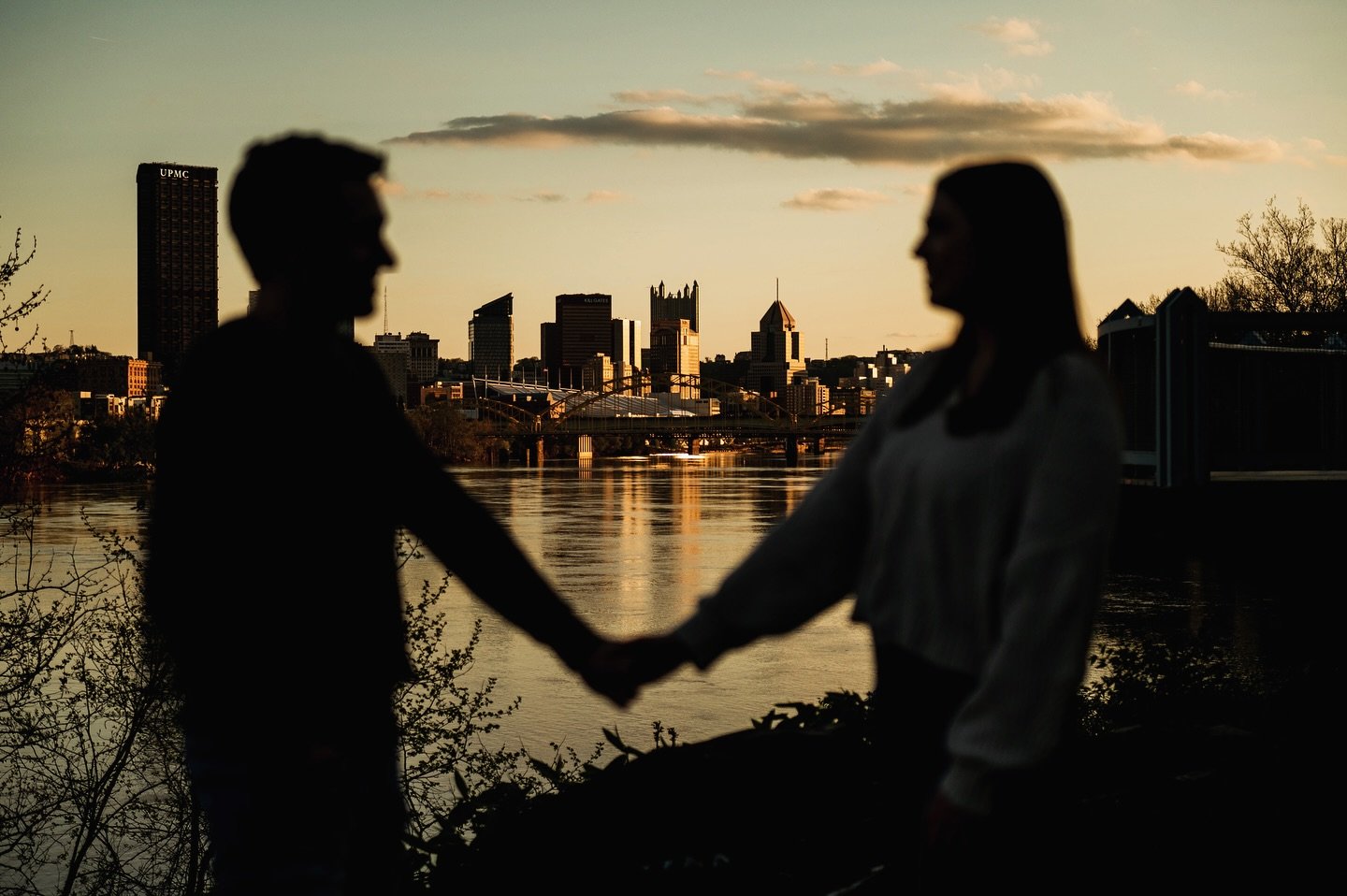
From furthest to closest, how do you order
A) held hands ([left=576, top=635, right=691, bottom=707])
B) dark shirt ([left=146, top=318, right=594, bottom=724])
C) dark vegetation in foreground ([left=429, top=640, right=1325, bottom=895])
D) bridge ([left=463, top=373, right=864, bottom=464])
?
bridge ([left=463, top=373, right=864, bottom=464]), dark vegetation in foreground ([left=429, top=640, right=1325, bottom=895]), held hands ([left=576, top=635, right=691, bottom=707]), dark shirt ([left=146, top=318, right=594, bottom=724])

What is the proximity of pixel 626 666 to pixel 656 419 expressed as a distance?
305 feet

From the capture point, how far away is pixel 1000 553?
1.71m

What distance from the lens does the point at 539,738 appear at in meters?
15.9

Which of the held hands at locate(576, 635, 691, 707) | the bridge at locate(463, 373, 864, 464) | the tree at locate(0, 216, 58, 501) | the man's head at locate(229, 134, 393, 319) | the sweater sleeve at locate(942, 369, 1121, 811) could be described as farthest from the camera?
the bridge at locate(463, 373, 864, 464)

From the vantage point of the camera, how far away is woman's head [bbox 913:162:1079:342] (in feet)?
5.74

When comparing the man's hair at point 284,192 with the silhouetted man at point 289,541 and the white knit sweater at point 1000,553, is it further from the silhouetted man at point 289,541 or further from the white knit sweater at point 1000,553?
the white knit sweater at point 1000,553

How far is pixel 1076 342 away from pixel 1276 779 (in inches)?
96.9

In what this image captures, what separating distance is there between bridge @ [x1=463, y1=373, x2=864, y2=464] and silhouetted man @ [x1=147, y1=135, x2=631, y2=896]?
82.8m

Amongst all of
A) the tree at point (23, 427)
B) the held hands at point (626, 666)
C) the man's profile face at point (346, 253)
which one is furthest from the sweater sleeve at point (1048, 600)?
the tree at point (23, 427)

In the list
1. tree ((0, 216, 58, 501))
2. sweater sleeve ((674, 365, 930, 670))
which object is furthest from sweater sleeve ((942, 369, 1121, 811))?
tree ((0, 216, 58, 501))

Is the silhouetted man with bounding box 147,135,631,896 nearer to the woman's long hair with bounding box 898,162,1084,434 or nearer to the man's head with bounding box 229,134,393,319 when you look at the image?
the man's head with bounding box 229,134,393,319

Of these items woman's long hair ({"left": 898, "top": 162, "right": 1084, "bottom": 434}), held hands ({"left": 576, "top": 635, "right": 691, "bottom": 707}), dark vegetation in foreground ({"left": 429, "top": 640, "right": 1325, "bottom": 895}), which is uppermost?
woman's long hair ({"left": 898, "top": 162, "right": 1084, "bottom": 434})

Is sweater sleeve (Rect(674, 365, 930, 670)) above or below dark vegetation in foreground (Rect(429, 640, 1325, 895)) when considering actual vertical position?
above

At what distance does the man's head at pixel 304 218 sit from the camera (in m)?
2.02
